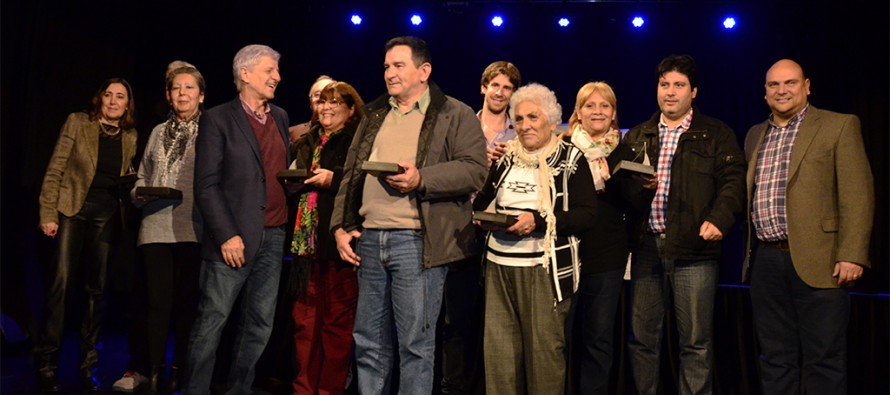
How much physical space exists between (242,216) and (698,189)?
6.83ft

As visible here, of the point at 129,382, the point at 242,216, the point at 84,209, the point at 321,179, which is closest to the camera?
the point at 242,216

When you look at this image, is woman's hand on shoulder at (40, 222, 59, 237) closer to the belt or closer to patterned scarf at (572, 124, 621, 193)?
patterned scarf at (572, 124, 621, 193)

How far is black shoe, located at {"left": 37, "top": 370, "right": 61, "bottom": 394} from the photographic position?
4364mm

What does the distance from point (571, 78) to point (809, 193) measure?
146 inches

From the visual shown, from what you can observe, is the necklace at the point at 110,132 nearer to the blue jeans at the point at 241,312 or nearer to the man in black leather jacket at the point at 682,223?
the blue jeans at the point at 241,312

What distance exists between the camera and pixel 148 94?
6.52 metres

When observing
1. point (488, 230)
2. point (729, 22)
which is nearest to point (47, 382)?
point (488, 230)

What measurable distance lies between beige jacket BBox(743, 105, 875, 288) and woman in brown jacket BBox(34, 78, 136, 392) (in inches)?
141

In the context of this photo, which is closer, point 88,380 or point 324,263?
point 324,263

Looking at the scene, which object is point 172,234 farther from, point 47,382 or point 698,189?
point 698,189

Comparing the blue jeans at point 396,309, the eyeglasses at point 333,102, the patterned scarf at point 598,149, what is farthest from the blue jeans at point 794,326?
the eyeglasses at point 333,102

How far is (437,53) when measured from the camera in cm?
721

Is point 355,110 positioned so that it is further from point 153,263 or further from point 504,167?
point 153,263

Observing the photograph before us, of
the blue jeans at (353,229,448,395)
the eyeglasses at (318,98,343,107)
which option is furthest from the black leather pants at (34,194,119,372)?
the blue jeans at (353,229,448,395)
